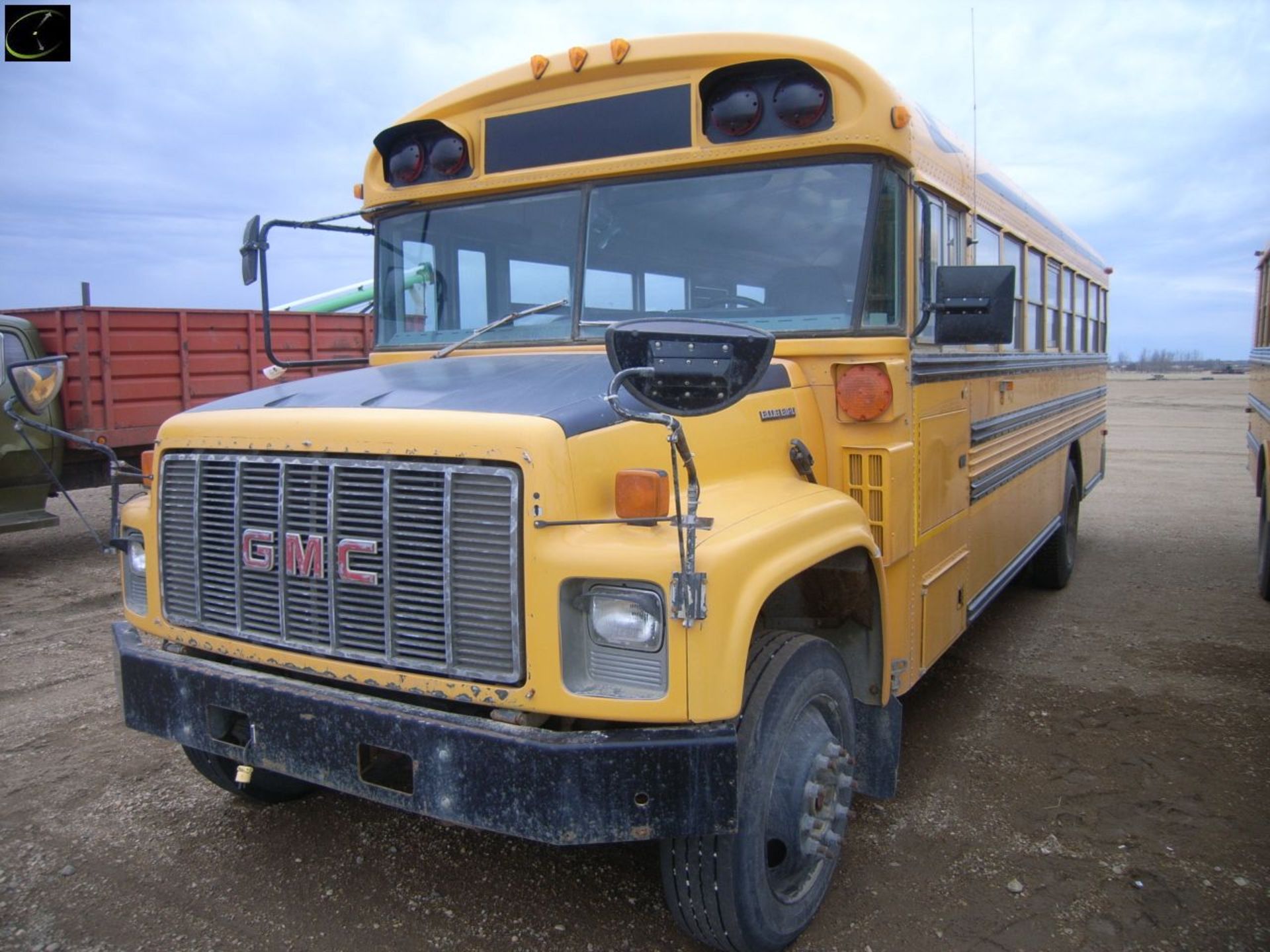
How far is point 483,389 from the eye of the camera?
2.69 metres

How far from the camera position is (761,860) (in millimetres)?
2482

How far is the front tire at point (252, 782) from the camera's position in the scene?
11.0 feet

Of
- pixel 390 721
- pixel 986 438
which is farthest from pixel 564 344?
pixel 986 438

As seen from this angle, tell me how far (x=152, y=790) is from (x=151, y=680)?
3.89 ft

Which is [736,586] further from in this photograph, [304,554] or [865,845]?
[865,845]

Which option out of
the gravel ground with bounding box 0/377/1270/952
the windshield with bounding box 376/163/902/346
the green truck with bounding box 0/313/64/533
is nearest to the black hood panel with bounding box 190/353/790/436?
the windshield with bounding box 376/163/902/346

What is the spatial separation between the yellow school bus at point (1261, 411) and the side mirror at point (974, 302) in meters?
4.68

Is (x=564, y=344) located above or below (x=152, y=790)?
above

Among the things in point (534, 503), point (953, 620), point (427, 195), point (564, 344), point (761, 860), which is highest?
point (427, 195)

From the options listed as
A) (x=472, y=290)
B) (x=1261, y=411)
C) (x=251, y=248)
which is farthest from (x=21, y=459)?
(x=1261, y=411)

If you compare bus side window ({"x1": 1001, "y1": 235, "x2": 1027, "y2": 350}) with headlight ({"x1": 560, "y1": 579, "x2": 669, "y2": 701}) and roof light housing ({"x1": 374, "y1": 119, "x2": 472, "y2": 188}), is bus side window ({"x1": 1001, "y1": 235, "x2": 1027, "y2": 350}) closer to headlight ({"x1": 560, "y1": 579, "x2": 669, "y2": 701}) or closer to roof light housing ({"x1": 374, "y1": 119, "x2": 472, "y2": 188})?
roof light housing ({"x1": 374, "y1": 119, "x2": 472, "y2": 188})

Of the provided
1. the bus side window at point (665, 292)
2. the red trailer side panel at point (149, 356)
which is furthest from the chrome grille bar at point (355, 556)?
the red trailer side panel at point (149, 356)

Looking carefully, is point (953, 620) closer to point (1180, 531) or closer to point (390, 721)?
point (390, 721)

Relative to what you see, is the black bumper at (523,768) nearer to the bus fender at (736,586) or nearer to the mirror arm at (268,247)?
the bus fender at (736,586)
